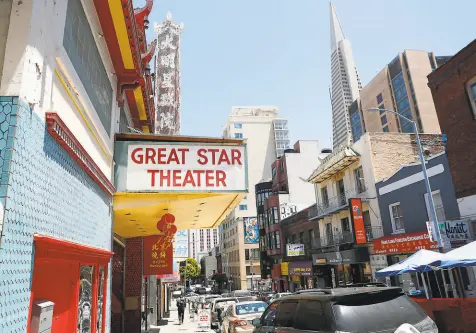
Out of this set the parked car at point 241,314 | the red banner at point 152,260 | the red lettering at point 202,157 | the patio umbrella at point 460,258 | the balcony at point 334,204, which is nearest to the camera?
the red lettering at point 202,157

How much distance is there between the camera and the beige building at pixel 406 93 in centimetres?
7250

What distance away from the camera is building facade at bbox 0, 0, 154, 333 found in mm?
3670

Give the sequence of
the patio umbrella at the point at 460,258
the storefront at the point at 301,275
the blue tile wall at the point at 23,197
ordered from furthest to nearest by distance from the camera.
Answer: the storefront at the point at 301,275 → the patio umbrella at the point at 460,258 → the blue tile wall at the point at 23,197

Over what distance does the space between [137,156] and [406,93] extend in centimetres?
7635

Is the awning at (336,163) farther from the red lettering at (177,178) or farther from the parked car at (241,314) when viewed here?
the red lettering at (177,178)

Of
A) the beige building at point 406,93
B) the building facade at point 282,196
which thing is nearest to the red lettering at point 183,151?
the building facade at point 282,196

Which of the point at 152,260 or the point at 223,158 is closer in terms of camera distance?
the point at 223,158

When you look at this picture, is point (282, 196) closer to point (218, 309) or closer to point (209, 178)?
point (218, 309)

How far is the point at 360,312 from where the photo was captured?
5.24m

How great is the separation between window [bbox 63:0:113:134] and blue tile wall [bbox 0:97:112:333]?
6.24 feet

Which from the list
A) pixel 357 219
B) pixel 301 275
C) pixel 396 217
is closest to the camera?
pixel 396 217

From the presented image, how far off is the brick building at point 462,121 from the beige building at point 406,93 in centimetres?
5719

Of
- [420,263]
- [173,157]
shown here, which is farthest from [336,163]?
[173,157]

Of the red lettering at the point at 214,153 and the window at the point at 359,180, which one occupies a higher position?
the window at the point at 359,180
